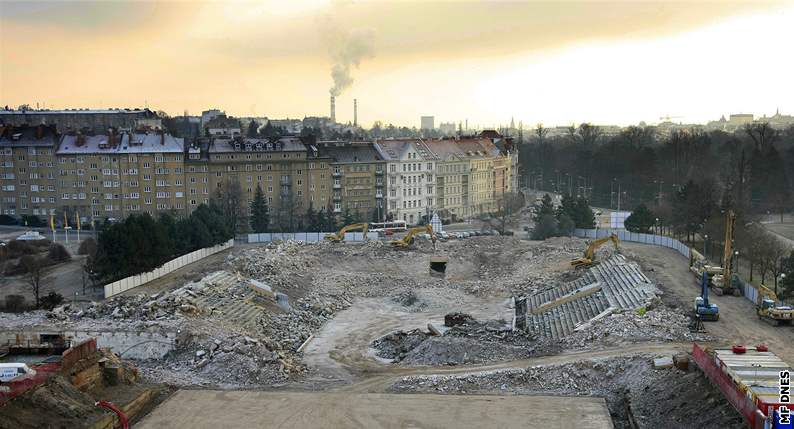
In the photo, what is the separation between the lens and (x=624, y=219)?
6003 centimetres

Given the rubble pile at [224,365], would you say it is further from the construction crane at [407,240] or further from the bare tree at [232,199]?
the bare tree at [232,199]

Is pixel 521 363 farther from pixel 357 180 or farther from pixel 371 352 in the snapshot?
pixel 357 180

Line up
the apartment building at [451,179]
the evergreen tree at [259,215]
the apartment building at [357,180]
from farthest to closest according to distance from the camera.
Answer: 1. the apartment building at [451,179]
2. the apartment building at [357,180]
3. the evergreen tree at [259,215]

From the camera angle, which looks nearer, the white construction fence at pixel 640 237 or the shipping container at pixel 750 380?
the shipping container at pixel 750 380

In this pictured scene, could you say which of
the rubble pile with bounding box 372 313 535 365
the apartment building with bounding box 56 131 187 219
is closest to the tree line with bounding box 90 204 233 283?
the rubble pile with bounding box 372 313 535 365

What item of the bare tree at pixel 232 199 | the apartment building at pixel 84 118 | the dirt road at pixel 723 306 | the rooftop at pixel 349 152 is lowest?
the dirt road at pixel 723 306

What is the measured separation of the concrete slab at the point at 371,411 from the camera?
21.3 m

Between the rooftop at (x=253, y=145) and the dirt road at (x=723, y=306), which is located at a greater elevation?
the rooftop at (x=253, y=145)

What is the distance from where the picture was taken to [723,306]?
33031mm

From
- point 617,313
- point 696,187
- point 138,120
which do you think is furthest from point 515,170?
point 617,313

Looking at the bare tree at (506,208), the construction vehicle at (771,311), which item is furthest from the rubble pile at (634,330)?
the bare tree at (506,208)

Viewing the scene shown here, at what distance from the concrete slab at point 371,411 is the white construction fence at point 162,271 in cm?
1567

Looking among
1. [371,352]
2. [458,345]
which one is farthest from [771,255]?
[371,352]

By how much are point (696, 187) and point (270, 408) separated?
4156 cm
